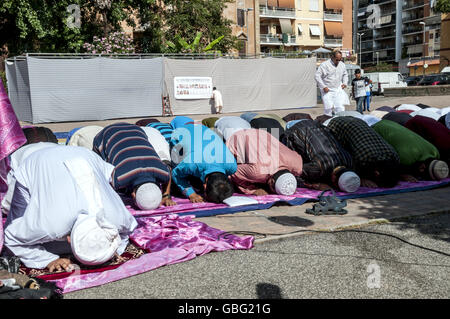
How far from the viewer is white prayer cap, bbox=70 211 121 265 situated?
3.43 meters

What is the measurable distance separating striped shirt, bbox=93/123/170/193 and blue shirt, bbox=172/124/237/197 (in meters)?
0.44

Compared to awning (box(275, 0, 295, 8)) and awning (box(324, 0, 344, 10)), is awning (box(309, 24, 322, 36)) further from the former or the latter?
awning (box(275, 0, 295, 8))

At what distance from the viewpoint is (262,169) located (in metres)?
5.82

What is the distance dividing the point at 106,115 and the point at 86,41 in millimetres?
7189

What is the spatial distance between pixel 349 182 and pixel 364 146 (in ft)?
1.89

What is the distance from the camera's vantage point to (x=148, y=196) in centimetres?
504

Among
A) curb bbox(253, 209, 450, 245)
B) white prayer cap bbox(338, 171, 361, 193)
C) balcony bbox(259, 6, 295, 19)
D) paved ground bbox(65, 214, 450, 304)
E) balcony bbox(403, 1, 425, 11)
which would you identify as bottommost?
paved ground bbox(65, 214, 450, 304)

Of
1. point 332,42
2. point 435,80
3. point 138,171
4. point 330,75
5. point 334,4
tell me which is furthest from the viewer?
point 332,42

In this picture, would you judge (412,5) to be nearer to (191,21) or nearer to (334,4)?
(334,4)

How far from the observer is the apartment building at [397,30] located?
6681 cm

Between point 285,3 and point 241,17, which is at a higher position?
point 285,3

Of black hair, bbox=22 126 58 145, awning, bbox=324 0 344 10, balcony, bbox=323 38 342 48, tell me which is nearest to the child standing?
black hair, bbox=22 126 58 145

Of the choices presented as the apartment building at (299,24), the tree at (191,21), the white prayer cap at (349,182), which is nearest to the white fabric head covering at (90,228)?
the white prayer cap at (349,182)

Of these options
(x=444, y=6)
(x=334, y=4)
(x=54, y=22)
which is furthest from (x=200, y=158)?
(x=334, y=4)
